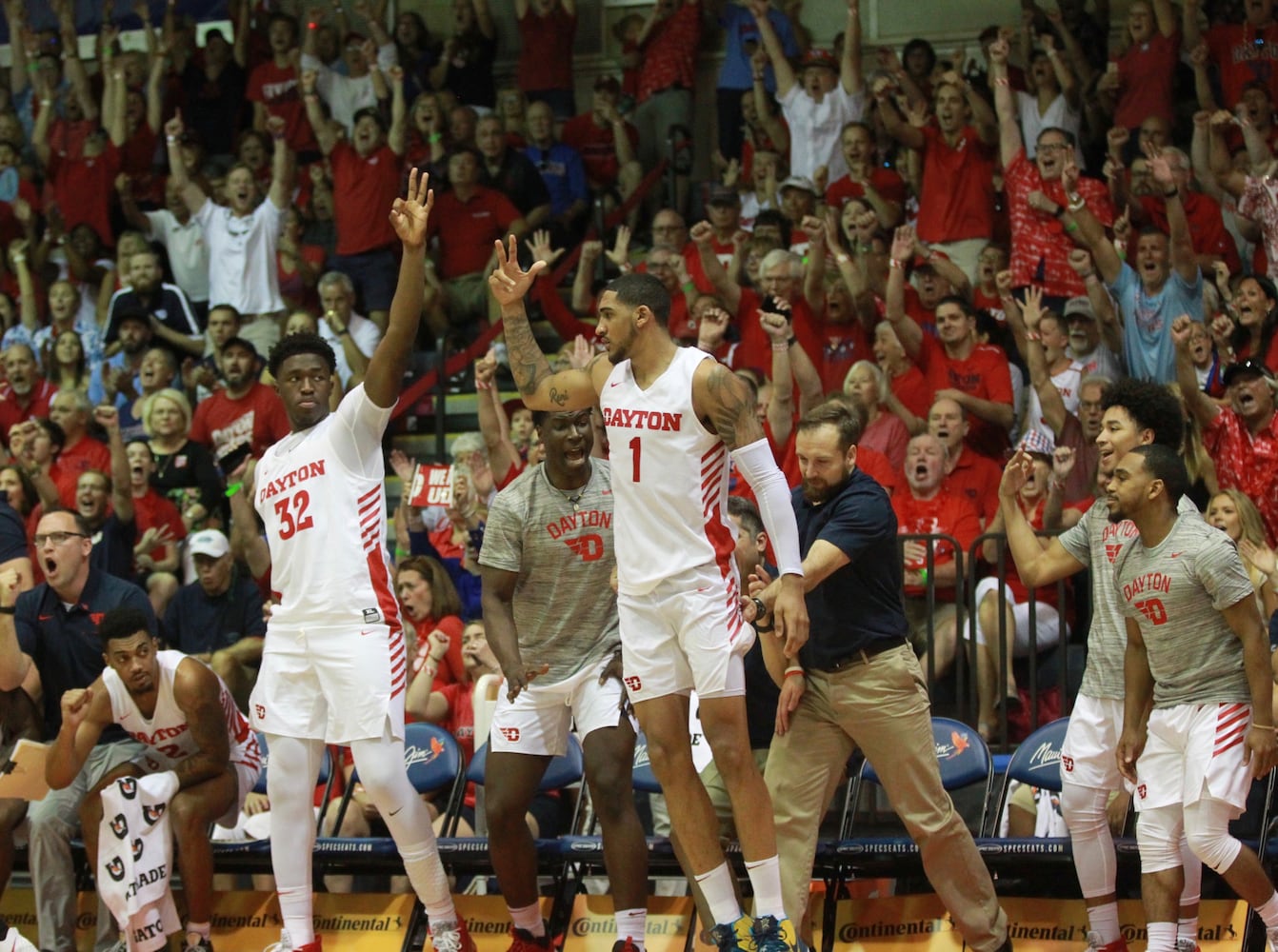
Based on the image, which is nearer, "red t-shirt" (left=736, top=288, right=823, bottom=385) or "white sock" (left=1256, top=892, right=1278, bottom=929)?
"white sock" (left=1256, top=892, right=1278, bottom=929)

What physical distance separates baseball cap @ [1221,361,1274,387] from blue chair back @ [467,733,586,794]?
154 inches

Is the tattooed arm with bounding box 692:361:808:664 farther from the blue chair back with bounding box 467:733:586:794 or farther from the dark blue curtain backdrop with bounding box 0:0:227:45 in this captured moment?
the dark blue curtain backdrop with bounding box 0:0:227:45

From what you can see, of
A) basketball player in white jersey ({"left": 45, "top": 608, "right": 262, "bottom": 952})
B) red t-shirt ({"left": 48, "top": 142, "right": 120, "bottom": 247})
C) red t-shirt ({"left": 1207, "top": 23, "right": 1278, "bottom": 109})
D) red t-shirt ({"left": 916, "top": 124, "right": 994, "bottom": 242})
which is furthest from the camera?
red t-shirt ({"left": 48, "top": 142, "right": 120, "bottom": 247})

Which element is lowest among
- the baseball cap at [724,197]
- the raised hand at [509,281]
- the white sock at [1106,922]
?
the white sock at [1106,922]

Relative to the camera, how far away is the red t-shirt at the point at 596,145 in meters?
13.4

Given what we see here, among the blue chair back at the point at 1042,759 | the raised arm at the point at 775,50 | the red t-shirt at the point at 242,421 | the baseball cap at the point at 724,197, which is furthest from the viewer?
the raised arm at the point at 775,50

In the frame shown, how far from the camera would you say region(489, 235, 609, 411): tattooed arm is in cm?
602

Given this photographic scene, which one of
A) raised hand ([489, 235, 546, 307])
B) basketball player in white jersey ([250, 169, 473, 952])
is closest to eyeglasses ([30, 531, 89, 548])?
basketball player in white jersey ([250, 169, 473, 952])

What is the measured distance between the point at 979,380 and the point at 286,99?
7021 mm

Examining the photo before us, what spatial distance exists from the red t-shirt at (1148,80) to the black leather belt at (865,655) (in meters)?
6.21

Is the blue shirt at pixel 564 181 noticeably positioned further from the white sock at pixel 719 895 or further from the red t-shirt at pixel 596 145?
the white sock at pixel 719 895

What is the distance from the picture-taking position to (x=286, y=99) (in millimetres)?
14211

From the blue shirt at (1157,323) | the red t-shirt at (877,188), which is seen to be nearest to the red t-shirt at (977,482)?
the blue shirt at (1157,323)

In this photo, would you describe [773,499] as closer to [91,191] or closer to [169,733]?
[169,733]
